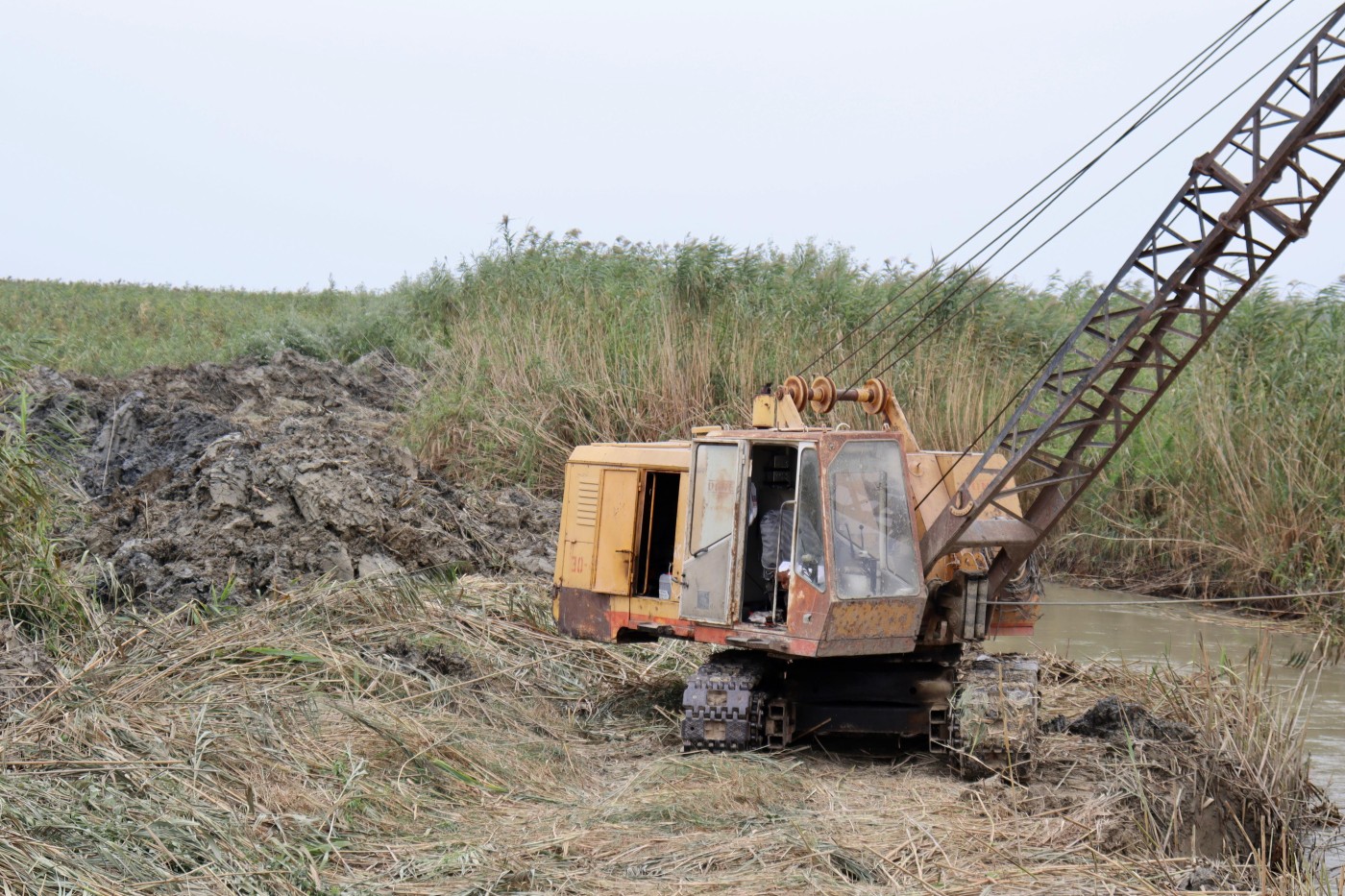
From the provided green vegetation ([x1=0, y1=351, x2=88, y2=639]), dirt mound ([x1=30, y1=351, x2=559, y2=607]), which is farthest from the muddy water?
green vegetation ([x1=0, y1=351, x2=88, y2=639])

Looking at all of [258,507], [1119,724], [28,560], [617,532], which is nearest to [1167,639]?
[1119,724]

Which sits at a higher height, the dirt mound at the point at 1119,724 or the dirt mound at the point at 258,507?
the dirt mound at the point at 258,507

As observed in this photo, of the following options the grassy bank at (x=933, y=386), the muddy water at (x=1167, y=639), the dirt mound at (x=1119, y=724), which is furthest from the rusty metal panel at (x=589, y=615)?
the grassy bank at (x=933, y=386)

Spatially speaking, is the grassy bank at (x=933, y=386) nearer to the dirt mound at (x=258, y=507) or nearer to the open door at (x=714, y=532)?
the dirt mound at (x=258, y=507)

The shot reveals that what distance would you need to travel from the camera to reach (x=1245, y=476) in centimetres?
1335

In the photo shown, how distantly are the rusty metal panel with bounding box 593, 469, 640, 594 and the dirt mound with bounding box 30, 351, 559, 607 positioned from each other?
235 cm

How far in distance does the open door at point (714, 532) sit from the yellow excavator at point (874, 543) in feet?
0.04

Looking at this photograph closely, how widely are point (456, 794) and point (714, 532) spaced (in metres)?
2.03

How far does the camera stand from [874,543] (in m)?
7.05

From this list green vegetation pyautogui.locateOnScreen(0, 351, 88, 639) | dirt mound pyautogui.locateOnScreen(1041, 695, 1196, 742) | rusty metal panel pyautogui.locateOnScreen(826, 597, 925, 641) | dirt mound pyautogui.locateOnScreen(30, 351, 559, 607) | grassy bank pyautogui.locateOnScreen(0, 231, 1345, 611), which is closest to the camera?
rusty metal panel pyautogui.locateOnScreen(826, 597, 925, 641)

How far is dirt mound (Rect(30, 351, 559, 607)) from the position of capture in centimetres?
974

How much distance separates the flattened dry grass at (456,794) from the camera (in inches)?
197

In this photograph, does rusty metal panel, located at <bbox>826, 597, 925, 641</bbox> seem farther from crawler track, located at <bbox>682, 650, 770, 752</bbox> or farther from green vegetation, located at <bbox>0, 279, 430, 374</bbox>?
green vegetation, located at <bbox>0, 279, 430, 374</bbox>

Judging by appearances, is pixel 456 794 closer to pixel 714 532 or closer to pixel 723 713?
pixel 723 713
